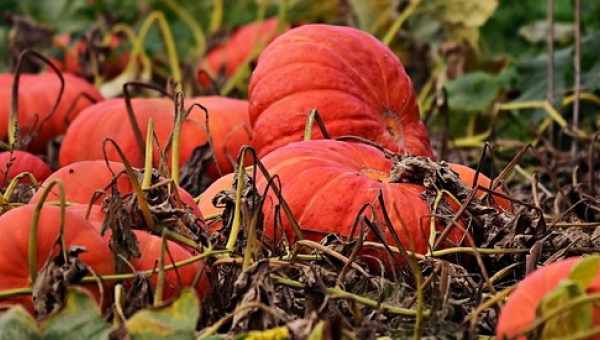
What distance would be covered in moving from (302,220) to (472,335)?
2.08 ft

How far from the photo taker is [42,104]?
3879 mm

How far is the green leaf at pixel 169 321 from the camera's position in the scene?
5.98 feet

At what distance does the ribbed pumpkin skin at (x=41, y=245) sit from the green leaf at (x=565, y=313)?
65 cm

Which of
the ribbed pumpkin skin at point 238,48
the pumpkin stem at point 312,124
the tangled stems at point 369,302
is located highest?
the tangled stems at point 369,302

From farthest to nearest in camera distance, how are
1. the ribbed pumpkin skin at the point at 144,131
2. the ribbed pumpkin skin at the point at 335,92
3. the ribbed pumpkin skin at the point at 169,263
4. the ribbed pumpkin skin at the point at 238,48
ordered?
the ribbed pumpkin skin at the point at 238,48, the ribbed pumpkin skin at the point at 144,131, the ribbed pumpkin skin at the point at 335,92, the ribbed pumpkin skin at the point at 169,263

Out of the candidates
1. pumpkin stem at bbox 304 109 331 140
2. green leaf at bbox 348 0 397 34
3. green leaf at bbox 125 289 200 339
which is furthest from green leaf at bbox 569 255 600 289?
green leaf at bbox 348 0 397 34

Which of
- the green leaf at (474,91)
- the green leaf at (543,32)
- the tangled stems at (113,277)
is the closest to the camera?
the tangled stems at (113,277)

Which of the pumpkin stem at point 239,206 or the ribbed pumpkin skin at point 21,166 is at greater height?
the pumpkin stem at point 239,206

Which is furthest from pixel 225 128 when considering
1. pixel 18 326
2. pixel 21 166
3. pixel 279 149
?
pixel 18 326

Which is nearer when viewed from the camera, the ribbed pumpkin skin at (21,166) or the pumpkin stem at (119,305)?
the pumpkin stem at (119,305)

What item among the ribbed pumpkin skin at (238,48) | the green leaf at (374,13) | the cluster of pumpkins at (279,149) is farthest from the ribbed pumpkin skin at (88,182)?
the ribbed pumpkin skin at (238,48)

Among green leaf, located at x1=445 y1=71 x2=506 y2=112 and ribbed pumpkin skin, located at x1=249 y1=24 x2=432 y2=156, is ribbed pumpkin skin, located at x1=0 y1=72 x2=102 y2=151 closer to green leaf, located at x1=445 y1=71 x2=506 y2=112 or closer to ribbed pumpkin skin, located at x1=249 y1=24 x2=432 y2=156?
ribbed pumpkin skin, located at x1=249 y1=24 x2=432 y2=156

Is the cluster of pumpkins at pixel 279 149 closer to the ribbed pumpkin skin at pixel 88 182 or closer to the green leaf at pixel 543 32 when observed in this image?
the ribbed pumpkin skin at pixel 88 182

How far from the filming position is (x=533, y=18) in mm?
5281
